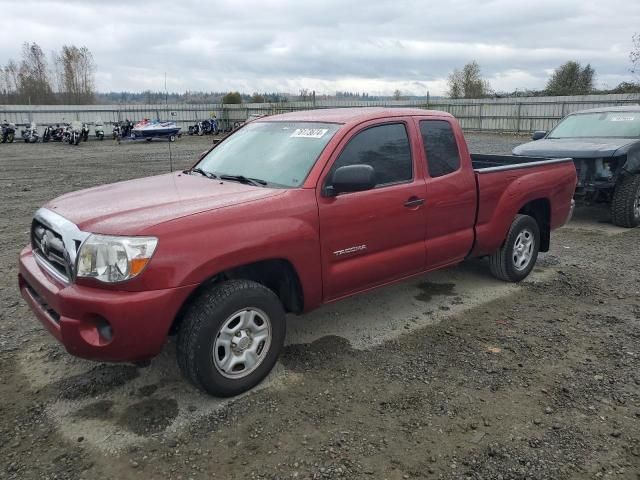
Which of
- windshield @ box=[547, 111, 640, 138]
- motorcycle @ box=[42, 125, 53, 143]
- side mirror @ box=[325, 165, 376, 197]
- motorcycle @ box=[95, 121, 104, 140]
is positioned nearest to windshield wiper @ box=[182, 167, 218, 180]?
side mirror @ box=[325, 165, 376, 197]

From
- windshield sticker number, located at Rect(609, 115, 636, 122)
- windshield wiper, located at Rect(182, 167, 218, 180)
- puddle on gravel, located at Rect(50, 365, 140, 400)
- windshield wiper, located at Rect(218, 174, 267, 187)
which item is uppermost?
windshield sticker number, located at Rect(609, 115, 636, 122)

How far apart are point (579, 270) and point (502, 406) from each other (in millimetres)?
3336

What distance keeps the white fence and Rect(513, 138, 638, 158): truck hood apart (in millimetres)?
→ 17201

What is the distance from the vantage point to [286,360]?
3.90m

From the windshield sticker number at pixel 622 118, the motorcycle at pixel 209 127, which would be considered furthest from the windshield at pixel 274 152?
the motorcycle at pixel 209 127

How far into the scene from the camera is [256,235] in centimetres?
329

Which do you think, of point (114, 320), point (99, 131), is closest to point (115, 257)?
point (114, 320)

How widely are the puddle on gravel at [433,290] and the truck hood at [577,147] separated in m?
3.89

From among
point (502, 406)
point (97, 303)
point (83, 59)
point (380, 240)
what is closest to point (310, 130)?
point (380, 240)

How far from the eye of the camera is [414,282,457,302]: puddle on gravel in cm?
521

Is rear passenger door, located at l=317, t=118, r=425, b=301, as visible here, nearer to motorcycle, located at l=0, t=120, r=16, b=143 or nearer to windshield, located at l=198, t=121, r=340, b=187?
windshield, located at l=198, t=121, r=340, b=187

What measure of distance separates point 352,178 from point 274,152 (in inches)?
33.9

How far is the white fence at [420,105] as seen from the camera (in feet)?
87.2

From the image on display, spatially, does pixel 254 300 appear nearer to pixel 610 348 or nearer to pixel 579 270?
pixel 610 348
